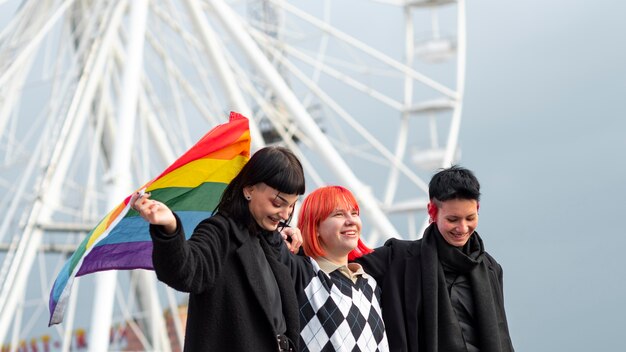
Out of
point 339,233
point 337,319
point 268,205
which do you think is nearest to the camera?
point 268,205

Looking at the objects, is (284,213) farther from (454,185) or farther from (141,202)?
(454,185)

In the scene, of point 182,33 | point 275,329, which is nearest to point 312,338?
point 275,329

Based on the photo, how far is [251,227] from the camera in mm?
→ 3412

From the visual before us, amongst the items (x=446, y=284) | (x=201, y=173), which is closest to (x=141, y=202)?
(x=201, y=173)

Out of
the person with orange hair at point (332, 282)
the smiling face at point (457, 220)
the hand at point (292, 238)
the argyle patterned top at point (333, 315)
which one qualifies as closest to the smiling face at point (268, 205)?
the person with orange hair at point (332, 282)

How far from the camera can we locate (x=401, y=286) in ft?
13.0

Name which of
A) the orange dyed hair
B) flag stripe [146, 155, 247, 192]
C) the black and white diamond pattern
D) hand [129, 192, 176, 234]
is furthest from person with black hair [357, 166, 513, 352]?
hand [129, 192, 176, 234]

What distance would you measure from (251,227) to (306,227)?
18.7 inches

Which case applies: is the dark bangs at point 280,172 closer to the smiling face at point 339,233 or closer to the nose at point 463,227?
the smiling face at point 339,233

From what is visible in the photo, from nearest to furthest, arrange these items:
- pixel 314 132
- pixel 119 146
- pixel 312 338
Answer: pixel 312 338 → pixel 119 146 → pixel 314 132

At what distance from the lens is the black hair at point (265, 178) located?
11.2ft

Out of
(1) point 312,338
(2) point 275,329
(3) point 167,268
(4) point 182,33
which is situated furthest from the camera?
(4) point 182,33

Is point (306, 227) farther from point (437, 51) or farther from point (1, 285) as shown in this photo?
point (437, 51)

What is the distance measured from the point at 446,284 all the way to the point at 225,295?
995 millimetres
